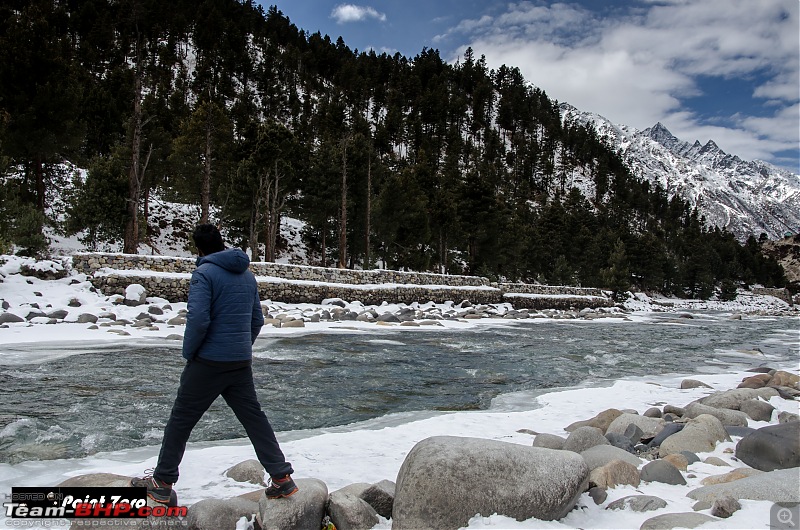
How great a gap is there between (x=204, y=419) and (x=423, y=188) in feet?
138

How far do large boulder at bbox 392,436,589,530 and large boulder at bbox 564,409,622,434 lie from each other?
2575 mm

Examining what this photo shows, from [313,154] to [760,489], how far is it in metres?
41.7

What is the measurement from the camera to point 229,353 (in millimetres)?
3402

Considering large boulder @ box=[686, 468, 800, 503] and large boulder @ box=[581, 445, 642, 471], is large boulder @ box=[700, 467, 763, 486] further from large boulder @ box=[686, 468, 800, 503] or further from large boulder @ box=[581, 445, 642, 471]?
large boulder @ box=[581, 445, 642, 471]

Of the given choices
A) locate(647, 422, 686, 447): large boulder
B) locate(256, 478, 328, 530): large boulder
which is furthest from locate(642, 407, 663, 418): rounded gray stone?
locate(256, 478, 328, 530): large boulder

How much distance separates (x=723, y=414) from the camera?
563 centimetres

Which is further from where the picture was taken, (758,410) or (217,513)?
(758,410)

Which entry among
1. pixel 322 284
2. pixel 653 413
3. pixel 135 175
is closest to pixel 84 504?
pixel 653 413

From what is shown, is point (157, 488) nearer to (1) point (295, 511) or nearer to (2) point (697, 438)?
(1) point (295, 511)

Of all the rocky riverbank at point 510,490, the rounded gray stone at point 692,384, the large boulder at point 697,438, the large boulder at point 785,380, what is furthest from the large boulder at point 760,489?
the large boulder at point 785,380

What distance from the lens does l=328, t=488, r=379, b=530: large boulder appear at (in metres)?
3.15

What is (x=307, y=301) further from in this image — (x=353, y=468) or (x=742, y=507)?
(x=742, y=507)

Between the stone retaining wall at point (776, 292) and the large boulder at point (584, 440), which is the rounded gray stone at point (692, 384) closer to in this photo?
the large boulder at point (584, 440)

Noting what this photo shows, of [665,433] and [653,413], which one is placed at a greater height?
[665,433]
